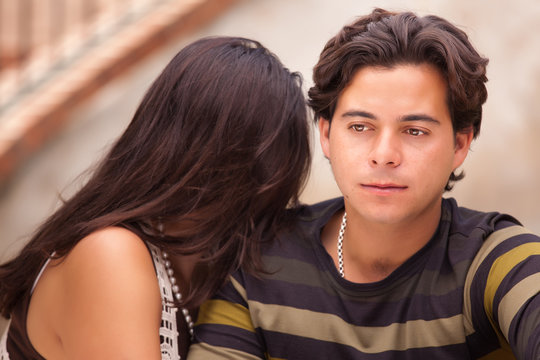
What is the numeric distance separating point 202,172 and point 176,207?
0.40ft

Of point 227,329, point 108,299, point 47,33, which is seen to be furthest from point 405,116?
point 47,33

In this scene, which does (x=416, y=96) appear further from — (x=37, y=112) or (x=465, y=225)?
(x=37, y=112)

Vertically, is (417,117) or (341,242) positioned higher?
(417,117)

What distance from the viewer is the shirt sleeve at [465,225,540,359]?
178cm

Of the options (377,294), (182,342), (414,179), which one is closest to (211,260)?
(182,342)

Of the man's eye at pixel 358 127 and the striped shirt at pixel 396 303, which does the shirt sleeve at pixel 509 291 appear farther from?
the man's eye at pixel 358 127

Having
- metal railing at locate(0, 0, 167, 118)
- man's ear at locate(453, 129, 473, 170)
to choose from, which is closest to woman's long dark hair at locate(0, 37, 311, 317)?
man's ear at locate(453, 129, 473, 170)

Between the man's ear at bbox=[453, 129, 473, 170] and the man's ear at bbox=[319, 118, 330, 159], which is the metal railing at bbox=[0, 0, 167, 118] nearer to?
the man's ear at bbox=[319, 118, 330, 159]

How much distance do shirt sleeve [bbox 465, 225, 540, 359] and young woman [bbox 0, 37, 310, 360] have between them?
63 centimetres

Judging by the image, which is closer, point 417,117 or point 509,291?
point 509,291

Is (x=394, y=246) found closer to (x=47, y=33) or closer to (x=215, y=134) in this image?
(x=215, y=134)

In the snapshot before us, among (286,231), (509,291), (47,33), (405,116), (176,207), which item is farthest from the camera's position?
(47,33)

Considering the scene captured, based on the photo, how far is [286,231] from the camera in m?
2.37

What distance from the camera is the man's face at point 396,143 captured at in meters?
1.99
